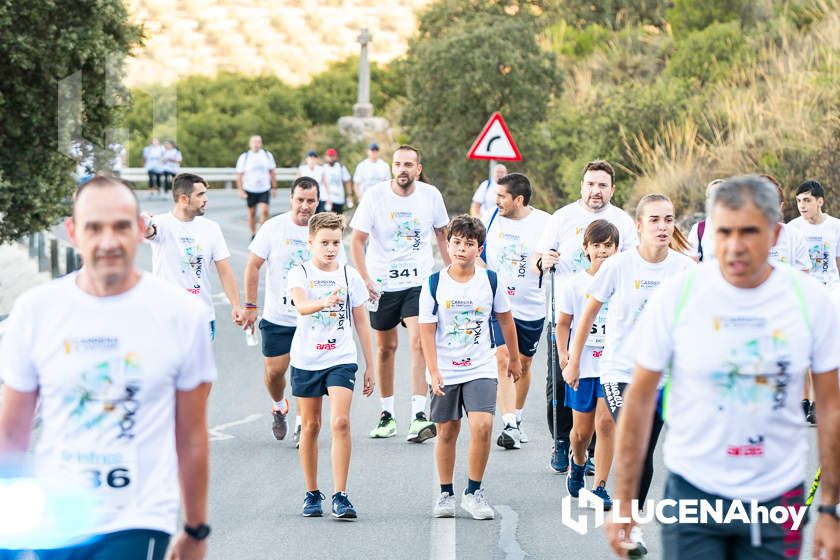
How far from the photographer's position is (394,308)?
1162 cm

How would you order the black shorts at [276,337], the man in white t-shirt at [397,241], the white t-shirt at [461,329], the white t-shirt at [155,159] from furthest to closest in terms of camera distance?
the white t-shirt at [155,159]
the man in white t-shirt at [397,241]
the black shorts at [276,337]
the white t-shirt at [461,329]

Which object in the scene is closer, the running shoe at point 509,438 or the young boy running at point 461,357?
the young boy running at point 461,357

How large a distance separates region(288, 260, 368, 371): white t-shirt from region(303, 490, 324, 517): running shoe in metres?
0.77

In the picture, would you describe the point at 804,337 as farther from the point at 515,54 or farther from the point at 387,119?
the point at 387,119

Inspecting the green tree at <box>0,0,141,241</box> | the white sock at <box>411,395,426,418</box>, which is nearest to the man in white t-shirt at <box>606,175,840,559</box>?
the white sock at <box>411,395,426,418</box>

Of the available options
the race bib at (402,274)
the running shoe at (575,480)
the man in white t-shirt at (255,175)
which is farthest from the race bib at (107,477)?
the man in white t-shirt at (255,175)

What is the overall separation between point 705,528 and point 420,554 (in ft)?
10.9

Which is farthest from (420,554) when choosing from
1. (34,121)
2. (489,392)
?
(34,121)

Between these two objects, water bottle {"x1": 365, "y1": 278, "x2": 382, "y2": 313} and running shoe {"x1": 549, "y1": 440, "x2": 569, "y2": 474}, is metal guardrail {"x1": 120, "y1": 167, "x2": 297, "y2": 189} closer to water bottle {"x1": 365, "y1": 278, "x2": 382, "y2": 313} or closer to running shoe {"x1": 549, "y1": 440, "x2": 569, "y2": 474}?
water bottle {"x1": 365, "y1": 278, "x2": 382, "y2": 313}

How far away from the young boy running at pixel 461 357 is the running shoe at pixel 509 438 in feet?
6.73

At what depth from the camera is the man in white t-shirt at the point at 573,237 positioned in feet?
32.1

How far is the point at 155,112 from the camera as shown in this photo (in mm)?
66375

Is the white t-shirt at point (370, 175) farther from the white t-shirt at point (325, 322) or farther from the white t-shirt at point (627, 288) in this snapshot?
the white t-shirt at point (627, 288)

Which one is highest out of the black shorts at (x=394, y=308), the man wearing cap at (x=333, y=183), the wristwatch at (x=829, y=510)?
the man wearing cap at (x=333, y=183)
